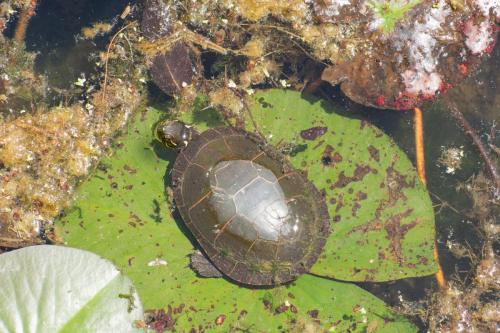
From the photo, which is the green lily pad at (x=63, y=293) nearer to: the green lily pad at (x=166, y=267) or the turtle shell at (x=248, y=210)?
the green lily pad at (x=166, y=267)

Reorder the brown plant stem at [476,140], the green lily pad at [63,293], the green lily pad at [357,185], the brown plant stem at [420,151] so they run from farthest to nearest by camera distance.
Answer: the brown plant stem at [420,151] → the brown plant stem at [476,140] → the green lily pad at [357,185] → the green lily pad at [63,293]

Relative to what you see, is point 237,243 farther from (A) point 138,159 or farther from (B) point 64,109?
(B) point 64,109

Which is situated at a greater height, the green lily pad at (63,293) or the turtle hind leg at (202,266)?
the green lily pad at (63,293)

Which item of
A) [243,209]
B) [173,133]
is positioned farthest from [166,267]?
[173,133]

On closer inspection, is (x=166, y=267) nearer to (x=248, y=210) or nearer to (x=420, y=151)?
(x=248, y=210)

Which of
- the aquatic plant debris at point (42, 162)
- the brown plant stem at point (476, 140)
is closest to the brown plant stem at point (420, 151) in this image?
the brown plant stem at point (476, 140)

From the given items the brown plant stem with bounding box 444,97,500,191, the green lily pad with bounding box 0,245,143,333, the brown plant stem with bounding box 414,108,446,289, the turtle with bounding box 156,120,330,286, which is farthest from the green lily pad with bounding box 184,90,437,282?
the green lily pad with bounding box 0,245,143,333

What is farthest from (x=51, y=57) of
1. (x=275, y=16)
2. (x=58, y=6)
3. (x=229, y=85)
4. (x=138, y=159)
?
(x=275, y=16)

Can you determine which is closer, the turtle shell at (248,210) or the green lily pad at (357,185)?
the turtle shell at (248,210)
